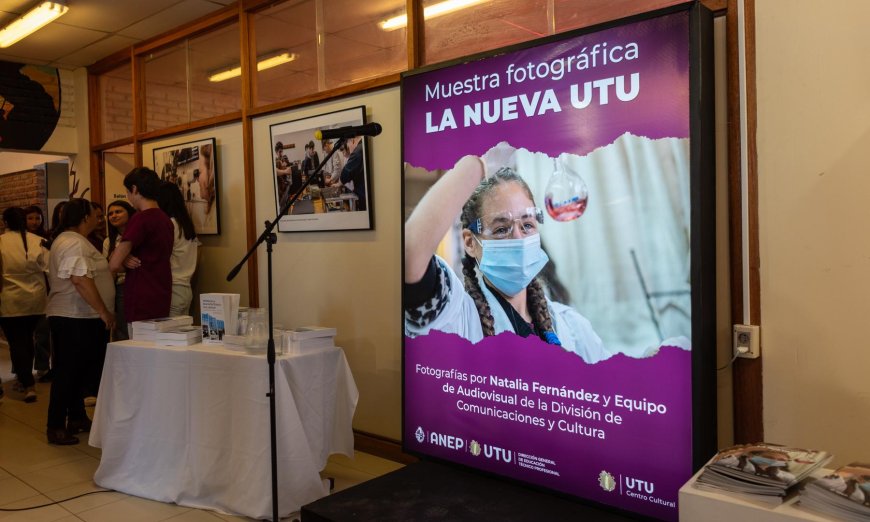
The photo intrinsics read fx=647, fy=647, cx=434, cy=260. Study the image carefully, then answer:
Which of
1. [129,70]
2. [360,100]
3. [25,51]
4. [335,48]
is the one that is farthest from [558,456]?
[25,51]

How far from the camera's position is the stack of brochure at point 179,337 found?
3.18m

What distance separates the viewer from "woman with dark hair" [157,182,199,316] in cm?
440

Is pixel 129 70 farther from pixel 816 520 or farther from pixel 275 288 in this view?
pixel 816 520

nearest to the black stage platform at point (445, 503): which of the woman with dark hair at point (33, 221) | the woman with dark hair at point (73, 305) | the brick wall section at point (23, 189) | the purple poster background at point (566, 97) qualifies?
the purple poster background at point (566, 97)

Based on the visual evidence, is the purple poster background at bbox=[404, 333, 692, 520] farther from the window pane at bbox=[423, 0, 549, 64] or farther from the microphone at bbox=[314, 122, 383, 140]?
the window pane at bbox=[423, 0, 549, 64]

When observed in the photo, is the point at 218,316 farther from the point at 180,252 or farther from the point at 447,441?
the point at 180,252

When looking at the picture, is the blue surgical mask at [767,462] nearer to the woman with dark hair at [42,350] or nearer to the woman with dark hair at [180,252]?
the woman with dark hair at [180,252]

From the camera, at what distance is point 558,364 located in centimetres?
250

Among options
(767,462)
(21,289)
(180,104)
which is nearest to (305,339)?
(767,462)

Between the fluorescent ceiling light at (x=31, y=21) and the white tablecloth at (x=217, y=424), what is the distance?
2.67 meters

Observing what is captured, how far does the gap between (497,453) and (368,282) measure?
1387mm

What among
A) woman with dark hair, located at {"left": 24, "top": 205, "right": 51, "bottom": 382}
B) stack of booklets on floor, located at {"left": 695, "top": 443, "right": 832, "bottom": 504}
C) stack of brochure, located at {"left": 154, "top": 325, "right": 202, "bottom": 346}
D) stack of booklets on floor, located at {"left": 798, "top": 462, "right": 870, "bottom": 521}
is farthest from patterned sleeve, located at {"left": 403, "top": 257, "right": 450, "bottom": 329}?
woman with dark hair, located at {"left": 24, "top": 205, "right": 51, "bottom": 382}

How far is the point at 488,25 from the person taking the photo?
317 centimetres

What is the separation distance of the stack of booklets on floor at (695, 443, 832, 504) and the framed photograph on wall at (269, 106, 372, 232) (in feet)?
7.63
